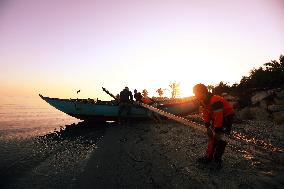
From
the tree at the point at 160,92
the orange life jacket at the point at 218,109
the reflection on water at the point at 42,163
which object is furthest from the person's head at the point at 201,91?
the tree at the point at 160,92

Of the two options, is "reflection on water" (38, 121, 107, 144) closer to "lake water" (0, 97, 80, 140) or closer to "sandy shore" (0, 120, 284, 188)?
"lake water" (0, 97, 80, 140)

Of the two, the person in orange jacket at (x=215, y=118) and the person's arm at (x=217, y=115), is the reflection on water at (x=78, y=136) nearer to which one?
the person in orange jacket at (x=215, y=118)

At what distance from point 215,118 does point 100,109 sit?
529 inches

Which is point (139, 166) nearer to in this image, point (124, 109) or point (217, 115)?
point (217, 115)

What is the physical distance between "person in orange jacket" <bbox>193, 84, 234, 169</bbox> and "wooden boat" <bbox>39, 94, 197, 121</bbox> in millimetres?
11300

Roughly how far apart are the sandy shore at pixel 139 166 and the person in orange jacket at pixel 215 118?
0.42 metres

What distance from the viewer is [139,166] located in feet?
22.9

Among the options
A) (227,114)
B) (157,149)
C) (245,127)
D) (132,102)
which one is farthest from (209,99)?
(132,102)

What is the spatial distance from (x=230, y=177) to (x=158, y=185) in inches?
62.4

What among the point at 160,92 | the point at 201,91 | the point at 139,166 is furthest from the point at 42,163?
the point at 160,92

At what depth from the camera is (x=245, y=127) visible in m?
12.7

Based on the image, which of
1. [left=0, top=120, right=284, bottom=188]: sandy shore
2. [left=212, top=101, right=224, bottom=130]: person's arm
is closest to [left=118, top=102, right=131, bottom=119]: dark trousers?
[left=0, top=120, right=284, bottom=188]: sandy shore

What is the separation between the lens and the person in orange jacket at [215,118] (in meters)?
5.87

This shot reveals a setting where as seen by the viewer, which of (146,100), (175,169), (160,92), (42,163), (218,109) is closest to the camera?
(218,109)
